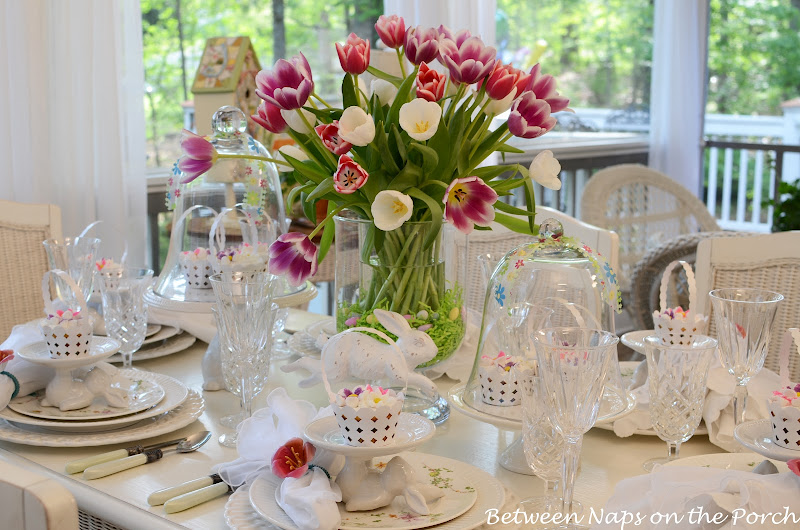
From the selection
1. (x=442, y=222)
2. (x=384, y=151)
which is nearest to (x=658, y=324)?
(x=442, y=222)

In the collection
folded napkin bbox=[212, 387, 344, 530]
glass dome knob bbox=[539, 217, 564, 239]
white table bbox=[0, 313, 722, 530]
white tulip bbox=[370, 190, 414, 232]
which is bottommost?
white table bbox=[0, 313, 722, 530]

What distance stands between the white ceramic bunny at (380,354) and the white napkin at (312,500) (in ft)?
0.82

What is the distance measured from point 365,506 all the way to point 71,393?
502mm

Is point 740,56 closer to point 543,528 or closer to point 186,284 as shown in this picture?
point 186,284

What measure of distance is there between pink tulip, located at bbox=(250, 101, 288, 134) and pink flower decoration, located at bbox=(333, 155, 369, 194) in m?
0.14

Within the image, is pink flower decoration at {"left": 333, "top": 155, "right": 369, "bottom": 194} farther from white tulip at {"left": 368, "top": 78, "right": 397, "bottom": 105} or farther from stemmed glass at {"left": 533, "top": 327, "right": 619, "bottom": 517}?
stemmed glass at {"left": 533, "top": 327, "right": 619, "bottom": 517}

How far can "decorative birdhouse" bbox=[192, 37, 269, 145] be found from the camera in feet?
9.04

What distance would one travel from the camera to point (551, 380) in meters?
0.87

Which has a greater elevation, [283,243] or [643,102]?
[643,102]

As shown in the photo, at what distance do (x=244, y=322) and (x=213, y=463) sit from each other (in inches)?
6.8

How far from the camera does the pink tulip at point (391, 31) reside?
1.23 meters

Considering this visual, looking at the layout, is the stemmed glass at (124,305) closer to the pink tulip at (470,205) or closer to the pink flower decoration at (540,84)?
the pink tulip at (470,205)

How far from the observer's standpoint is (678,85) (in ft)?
15.5

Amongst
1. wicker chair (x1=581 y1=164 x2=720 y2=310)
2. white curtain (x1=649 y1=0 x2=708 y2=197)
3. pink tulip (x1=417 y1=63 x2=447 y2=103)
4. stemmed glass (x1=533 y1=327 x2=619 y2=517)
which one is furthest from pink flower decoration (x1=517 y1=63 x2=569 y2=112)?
white curtain (x1=649 y1=0 x2=708 y2=197)
